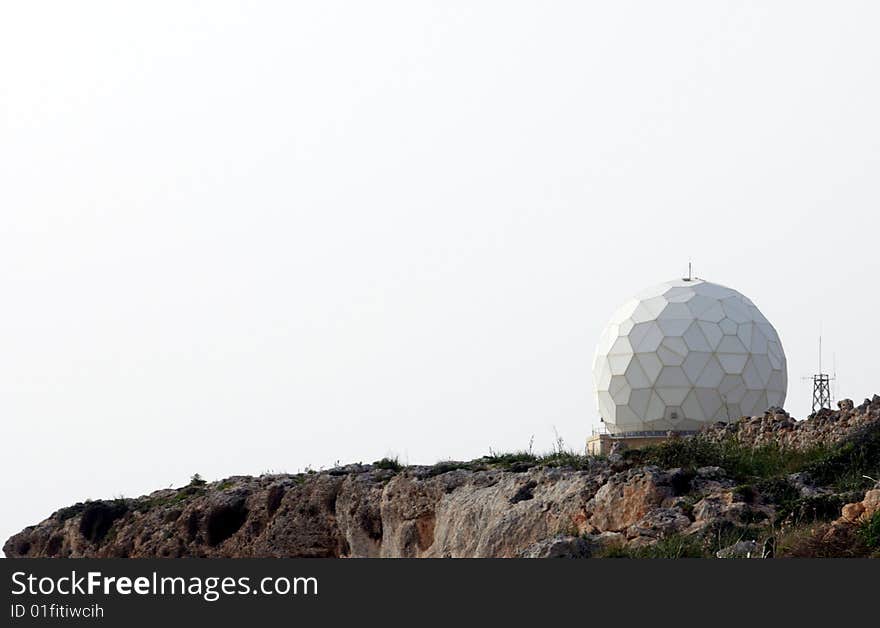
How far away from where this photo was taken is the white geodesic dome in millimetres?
33469

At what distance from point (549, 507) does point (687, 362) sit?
16381 mm

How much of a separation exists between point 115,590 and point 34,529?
16282 mm

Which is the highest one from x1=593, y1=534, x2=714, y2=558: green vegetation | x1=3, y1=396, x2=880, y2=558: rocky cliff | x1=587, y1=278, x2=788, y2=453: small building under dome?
x1=587, y1=278, x2=788, y2=453: small building under dome

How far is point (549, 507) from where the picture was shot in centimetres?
1791

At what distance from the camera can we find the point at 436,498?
20.3 meters

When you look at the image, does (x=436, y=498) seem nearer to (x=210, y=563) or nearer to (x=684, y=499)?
(x=684, y=499)

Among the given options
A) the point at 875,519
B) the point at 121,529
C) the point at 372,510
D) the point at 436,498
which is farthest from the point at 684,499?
the point at 121,529

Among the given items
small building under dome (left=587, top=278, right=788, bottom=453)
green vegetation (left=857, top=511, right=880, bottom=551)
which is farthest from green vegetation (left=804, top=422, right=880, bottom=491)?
small building under dome (left=587, top=278, right=788, bottom=453)

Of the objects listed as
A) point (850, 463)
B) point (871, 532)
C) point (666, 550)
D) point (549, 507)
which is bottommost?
point (666, 550)

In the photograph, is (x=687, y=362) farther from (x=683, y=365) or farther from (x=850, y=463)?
(x=850, y=463)

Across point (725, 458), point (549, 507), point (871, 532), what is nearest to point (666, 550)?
point (871, 532)

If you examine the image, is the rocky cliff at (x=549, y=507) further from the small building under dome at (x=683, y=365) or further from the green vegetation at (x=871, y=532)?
the small building under dome at (x=683, y=365)

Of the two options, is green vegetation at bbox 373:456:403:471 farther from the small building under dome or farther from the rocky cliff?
→ the small building under dome

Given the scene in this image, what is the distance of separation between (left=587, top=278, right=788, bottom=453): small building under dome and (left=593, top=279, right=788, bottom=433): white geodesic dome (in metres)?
0.03
